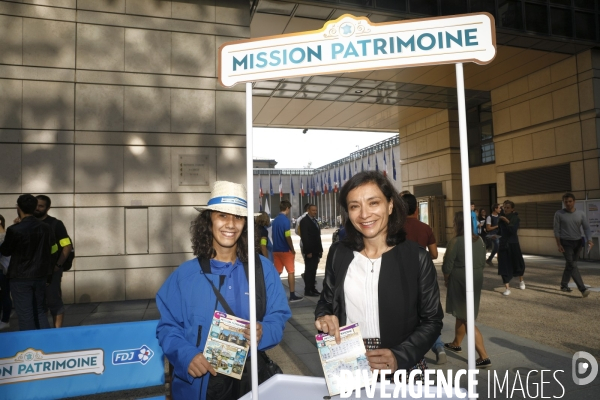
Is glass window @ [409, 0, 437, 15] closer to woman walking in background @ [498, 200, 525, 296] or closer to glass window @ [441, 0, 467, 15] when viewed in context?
glass window @ [441, 0, 467, 15]

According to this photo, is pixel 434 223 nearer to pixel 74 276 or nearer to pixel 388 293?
pixel 74 276

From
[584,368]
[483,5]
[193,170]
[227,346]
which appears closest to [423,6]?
[483,5]

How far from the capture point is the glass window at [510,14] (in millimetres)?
11195

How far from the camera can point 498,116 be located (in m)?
16.3

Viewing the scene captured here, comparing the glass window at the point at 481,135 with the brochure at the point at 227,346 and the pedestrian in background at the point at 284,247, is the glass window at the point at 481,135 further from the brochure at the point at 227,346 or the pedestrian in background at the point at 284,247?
the brochure at the point at 227,346

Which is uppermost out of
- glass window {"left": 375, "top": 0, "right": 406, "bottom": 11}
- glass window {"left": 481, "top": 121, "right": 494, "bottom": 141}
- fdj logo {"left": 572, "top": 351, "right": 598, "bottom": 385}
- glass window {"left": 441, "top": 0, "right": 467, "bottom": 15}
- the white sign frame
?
glass window {"left": 441, "top": 0, "right": 467, "bottom": 15}

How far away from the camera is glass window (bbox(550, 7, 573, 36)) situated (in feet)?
38.8

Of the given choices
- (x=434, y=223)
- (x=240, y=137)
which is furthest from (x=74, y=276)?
(x=434, y=223)

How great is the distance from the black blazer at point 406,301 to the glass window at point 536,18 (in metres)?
12.2

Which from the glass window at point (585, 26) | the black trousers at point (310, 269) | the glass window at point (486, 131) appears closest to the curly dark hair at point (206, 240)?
the black trousers at point (310, 269)

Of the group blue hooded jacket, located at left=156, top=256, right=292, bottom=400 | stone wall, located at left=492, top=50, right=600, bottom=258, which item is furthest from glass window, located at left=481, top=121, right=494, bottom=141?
blue hooded jacket, located at left=156, top=256, right=292, bottom=400

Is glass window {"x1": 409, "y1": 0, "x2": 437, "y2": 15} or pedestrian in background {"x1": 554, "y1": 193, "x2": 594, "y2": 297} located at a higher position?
glass window {"x1": 409, "y1": 0, "x2": 437, "y2": 15}

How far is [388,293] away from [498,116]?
16.7m

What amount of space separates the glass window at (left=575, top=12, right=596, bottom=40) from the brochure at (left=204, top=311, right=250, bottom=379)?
564 inches
